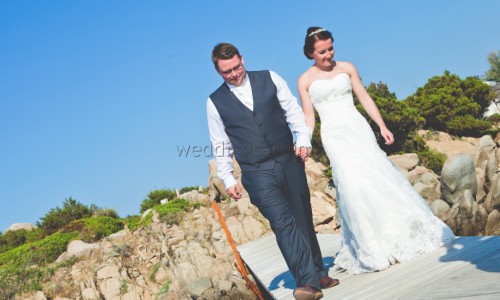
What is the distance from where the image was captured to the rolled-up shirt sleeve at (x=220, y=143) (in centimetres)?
473

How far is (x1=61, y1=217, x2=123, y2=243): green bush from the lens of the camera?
20844mm

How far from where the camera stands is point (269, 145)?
14.8 ft

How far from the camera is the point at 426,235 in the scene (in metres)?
4.93

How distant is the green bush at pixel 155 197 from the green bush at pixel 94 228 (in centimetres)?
218

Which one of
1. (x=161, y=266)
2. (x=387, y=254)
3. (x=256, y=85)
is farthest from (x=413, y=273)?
(x=161, y=266)

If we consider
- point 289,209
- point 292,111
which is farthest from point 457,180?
point 289,209

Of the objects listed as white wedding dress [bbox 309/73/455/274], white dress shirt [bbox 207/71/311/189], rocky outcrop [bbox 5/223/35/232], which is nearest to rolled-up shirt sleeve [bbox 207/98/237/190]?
white dress shirt [bbox 207/71/311/189]

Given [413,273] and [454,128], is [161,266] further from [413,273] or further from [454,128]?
A: [454,128]

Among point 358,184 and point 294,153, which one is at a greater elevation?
point 294,153

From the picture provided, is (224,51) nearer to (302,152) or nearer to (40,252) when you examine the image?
(302,152)

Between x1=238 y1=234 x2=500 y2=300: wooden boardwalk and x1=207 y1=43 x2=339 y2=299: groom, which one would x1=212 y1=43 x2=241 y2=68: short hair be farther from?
x1=238 y1=234 x2=500 y2=300: wooden boardwalk

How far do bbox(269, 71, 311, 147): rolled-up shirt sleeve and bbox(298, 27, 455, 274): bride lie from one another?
0.38 m

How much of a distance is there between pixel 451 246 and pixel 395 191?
69cm

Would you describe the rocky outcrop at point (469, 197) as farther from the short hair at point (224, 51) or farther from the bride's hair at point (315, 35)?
the short hair at point (224, 51)
